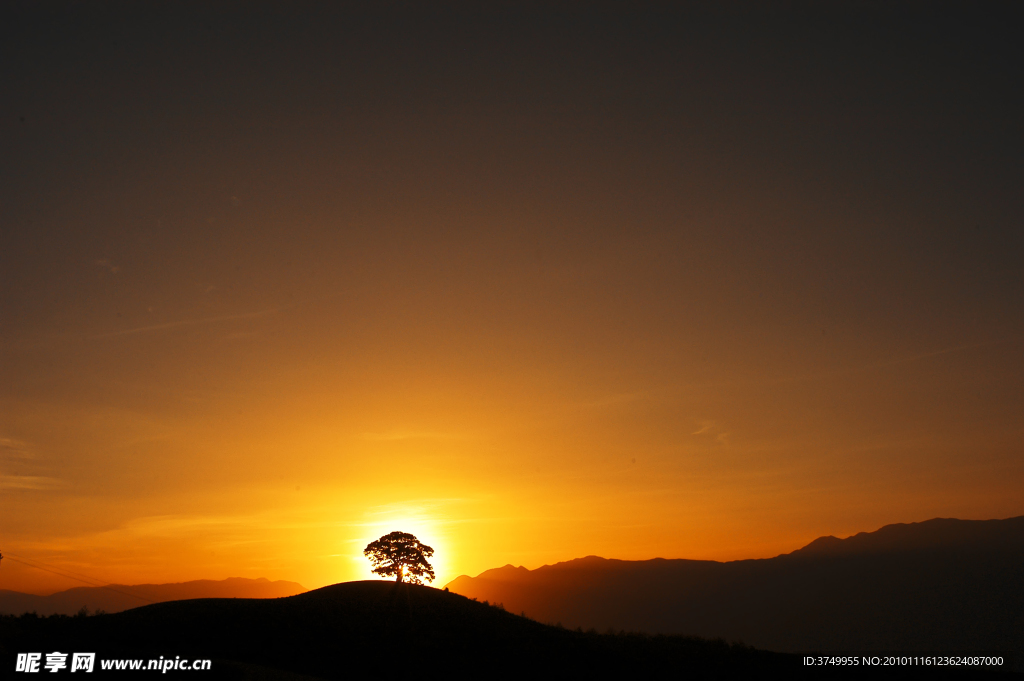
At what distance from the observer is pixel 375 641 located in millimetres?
40812

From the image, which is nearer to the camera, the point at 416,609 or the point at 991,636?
the point at 416,609

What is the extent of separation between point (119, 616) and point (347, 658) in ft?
48.0

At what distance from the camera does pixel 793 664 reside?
43.5 metres

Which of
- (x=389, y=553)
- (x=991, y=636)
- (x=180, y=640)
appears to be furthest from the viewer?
(x=991, y=636)

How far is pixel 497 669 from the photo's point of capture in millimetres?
38812

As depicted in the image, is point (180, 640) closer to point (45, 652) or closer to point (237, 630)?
point (237, 630)

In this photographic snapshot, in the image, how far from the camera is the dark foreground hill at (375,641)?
119ft

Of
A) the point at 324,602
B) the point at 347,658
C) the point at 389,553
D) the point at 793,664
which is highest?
the point at 389,553

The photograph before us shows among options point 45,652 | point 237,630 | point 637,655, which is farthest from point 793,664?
point 45,652

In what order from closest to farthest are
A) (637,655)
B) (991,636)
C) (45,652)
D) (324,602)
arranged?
(45,652) → (637,655) → (324,602) → (991,636)

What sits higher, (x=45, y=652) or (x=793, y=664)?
(x=45, y=652)

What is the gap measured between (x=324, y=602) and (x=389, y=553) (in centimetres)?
622

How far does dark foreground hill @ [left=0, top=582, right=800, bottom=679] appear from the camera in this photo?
1428 inches

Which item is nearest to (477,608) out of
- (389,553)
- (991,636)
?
(389,553)
